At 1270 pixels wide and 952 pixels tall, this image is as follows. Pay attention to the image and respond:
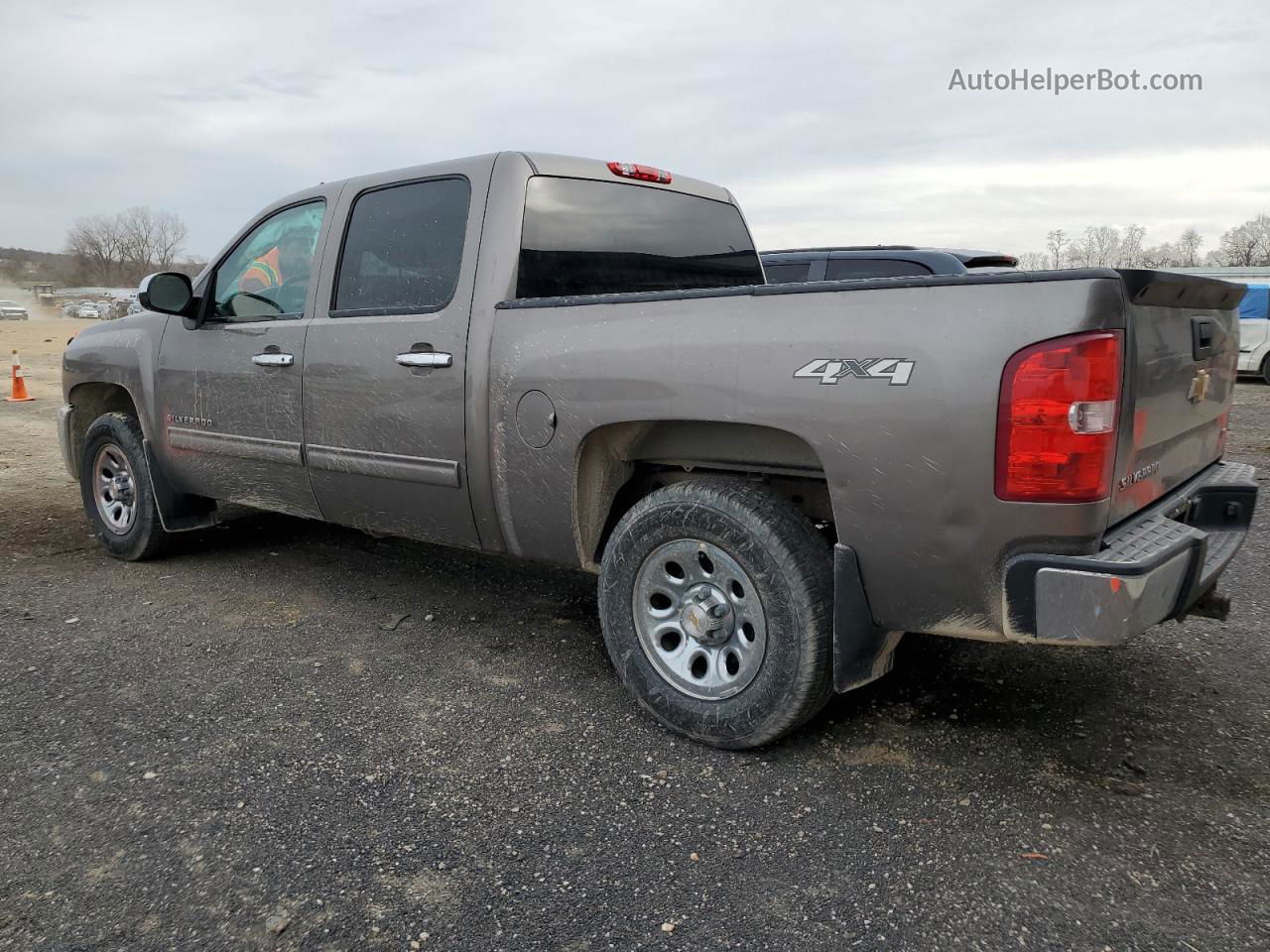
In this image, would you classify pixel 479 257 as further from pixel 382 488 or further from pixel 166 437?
pixel 166 437

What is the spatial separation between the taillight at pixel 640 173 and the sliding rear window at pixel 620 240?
0.04 m

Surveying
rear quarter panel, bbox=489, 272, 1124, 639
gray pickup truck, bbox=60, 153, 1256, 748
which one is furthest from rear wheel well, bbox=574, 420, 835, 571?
rear quarter panel, bbox=489, 272, 1124, 639

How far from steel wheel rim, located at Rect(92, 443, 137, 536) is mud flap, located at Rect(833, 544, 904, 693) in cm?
393

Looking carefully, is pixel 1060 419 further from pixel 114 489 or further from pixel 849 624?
pixel 114 489

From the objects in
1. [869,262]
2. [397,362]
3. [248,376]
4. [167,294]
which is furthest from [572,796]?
[869,262]

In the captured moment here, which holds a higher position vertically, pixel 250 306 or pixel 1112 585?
pixel 250 306

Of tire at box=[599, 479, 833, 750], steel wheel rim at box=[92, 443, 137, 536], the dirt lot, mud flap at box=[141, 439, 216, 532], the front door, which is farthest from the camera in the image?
steel wheel rim at box=[92, 443, 137, 536]

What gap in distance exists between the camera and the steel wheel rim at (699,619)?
2844 millimetres

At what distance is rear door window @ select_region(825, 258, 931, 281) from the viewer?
7.50 meters

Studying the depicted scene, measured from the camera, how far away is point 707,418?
9.16 ft

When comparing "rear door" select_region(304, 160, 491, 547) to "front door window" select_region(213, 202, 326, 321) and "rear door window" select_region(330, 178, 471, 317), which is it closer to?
"rear door window" select_region(330, 178, 471, 317)

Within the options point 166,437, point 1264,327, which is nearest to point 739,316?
point 166,437

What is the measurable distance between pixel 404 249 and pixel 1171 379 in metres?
2.76

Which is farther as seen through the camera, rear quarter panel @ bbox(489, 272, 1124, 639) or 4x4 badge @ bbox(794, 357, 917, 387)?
4x4 badge @ bbox(794, 357, 917, 387)
